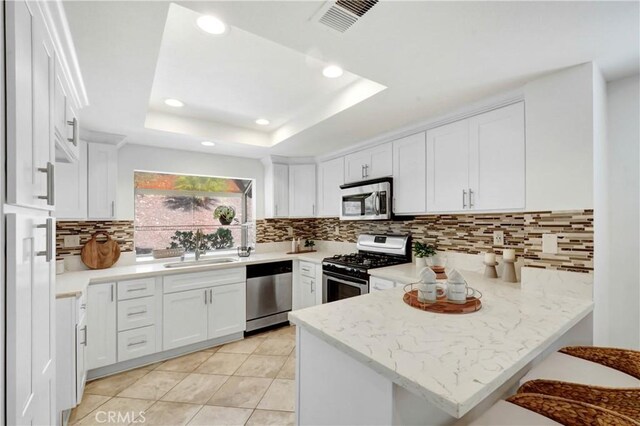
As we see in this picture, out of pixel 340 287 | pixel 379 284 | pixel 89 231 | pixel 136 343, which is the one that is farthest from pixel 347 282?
pixel 89 231

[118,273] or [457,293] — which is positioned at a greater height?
[457,293]

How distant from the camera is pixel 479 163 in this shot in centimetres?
225

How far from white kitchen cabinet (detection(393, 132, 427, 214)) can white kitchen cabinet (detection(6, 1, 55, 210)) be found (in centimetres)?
255

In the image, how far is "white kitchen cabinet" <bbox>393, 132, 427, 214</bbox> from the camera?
2684 millimetres

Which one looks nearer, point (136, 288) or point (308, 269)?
point (136, 288)

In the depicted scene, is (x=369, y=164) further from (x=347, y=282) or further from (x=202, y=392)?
(x=202, y=392)

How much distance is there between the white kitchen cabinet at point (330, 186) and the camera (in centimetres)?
366

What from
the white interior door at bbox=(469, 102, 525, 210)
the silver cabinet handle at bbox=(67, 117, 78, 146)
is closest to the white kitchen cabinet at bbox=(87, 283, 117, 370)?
the silver cabinet handle at bbox=(67, 117, 78, 146)

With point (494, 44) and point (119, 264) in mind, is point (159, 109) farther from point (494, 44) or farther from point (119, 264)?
point (494, 44)

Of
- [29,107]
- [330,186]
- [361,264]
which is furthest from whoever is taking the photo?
[330,186]

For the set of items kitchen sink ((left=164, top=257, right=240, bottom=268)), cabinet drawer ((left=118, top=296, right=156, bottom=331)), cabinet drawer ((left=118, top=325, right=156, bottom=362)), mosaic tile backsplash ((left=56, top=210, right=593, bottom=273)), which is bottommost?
cabinet drawer ((left=118, top=325, right=156, bottom=362))

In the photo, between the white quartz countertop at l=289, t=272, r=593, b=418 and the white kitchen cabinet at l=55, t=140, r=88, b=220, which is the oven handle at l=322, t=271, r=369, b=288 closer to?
the white quartz countertop at l=289, t=272, r=593, b=418

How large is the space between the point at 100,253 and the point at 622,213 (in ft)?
14.3

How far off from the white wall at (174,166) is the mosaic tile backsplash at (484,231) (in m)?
0.71
